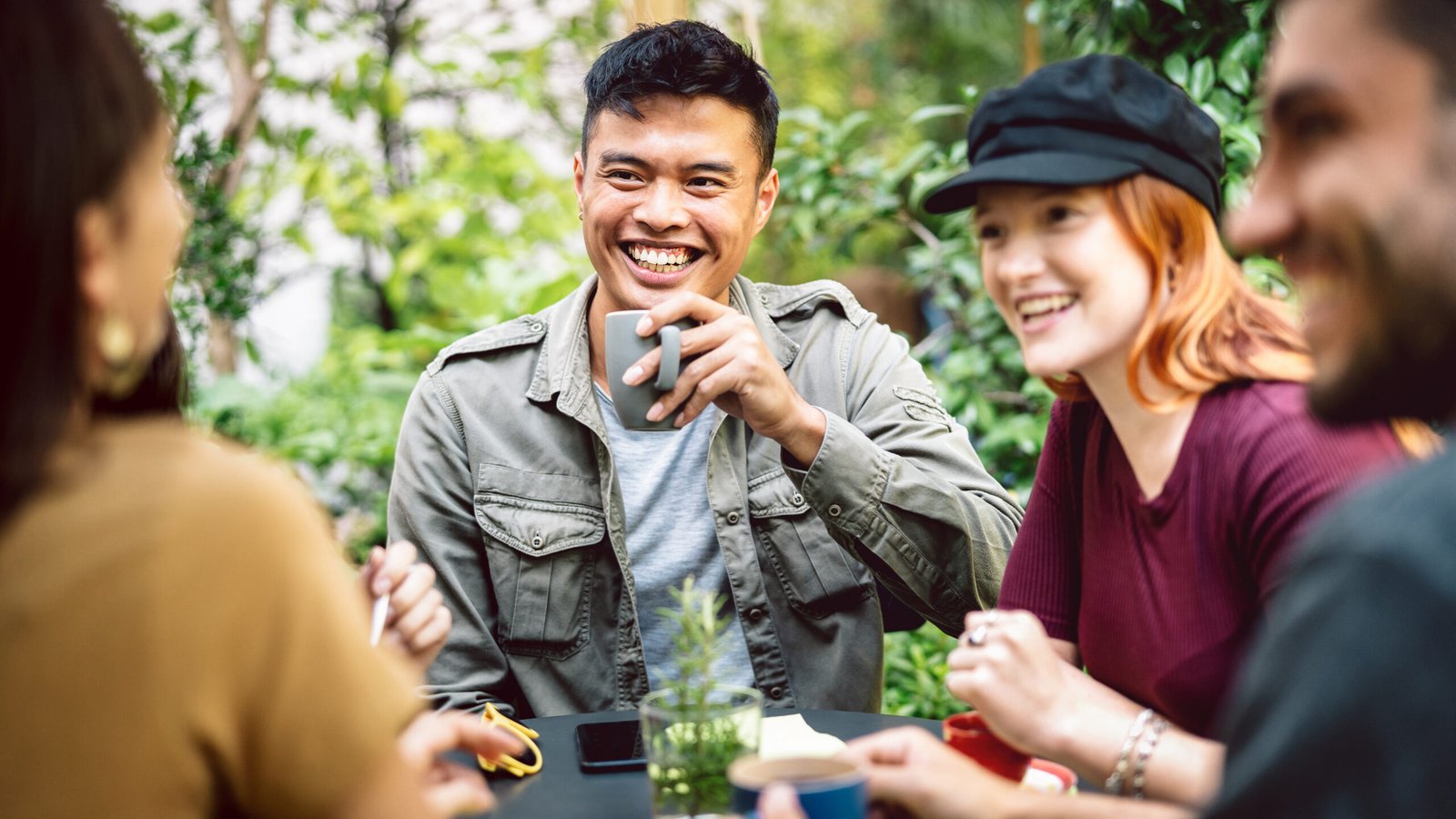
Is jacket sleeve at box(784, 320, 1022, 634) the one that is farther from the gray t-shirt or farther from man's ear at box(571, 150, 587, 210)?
man's ear at box(571, 150, 587, 210)

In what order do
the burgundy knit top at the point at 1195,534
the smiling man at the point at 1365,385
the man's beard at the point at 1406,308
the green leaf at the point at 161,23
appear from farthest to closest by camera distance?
1. the green leaf at the point at 161,23
2. the burgundy knit top at the point at 1195,534
3. the man's beard at the point at 1406,308
4. the smiling man at the point at 1365,385

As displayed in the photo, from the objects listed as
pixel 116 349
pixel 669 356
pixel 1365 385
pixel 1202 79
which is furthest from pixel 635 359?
pixel 1202 79

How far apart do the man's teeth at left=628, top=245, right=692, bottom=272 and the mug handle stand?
1.71 feet

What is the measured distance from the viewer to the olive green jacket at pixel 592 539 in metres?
2.27

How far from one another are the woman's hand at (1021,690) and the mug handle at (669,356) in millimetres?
726

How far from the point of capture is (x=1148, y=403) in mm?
1494

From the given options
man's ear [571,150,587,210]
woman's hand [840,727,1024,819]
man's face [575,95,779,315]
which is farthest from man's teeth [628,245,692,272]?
woman's hand [840,727,1024,819]

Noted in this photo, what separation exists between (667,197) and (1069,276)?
1.08m

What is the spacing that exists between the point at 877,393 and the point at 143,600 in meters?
1.69

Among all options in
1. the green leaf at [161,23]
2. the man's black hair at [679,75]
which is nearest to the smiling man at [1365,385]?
the man's black hair at [679,75]

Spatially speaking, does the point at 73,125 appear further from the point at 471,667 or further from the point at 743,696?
the point at 471,667

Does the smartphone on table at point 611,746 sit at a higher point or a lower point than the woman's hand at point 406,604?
lower

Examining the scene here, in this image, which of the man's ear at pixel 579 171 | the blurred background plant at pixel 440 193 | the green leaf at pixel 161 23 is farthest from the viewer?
the green leaf at pixel 161 23

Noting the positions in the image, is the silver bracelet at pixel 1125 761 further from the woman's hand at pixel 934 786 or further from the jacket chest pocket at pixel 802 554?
the jacket chest pocket at pixel 802 554
